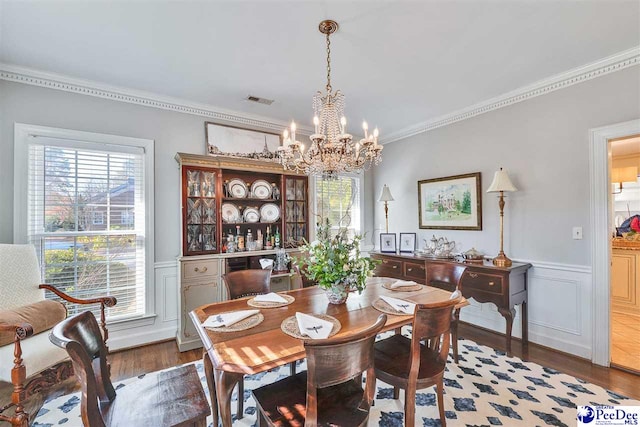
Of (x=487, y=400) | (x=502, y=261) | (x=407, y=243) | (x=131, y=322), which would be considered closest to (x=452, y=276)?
(x=502, y=261)

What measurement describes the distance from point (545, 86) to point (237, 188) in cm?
361

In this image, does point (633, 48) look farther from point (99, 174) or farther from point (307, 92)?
point (99, 174)

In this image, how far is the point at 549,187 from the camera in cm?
292

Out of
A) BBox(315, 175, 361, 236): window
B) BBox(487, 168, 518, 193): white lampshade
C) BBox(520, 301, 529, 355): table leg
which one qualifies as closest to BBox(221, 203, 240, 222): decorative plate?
Result: BBox(315, 175, 361, 236): window

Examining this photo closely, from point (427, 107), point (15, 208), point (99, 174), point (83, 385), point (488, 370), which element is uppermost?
point (427, 107)

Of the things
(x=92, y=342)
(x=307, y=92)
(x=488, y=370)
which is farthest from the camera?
(x=307, y=92)

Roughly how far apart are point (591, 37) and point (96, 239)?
485 centimetres

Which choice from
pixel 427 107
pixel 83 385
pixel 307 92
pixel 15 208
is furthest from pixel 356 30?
pixel 15 208

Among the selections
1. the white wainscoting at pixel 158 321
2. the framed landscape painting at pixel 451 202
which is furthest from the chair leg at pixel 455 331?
the white wainscoting at pixel 158 321

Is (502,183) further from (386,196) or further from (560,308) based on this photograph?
(386,196)

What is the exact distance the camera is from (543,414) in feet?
6.29

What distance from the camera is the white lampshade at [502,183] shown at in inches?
119

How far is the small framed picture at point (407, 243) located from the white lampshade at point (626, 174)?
3.51m

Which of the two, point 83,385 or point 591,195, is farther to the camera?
point 591,195
